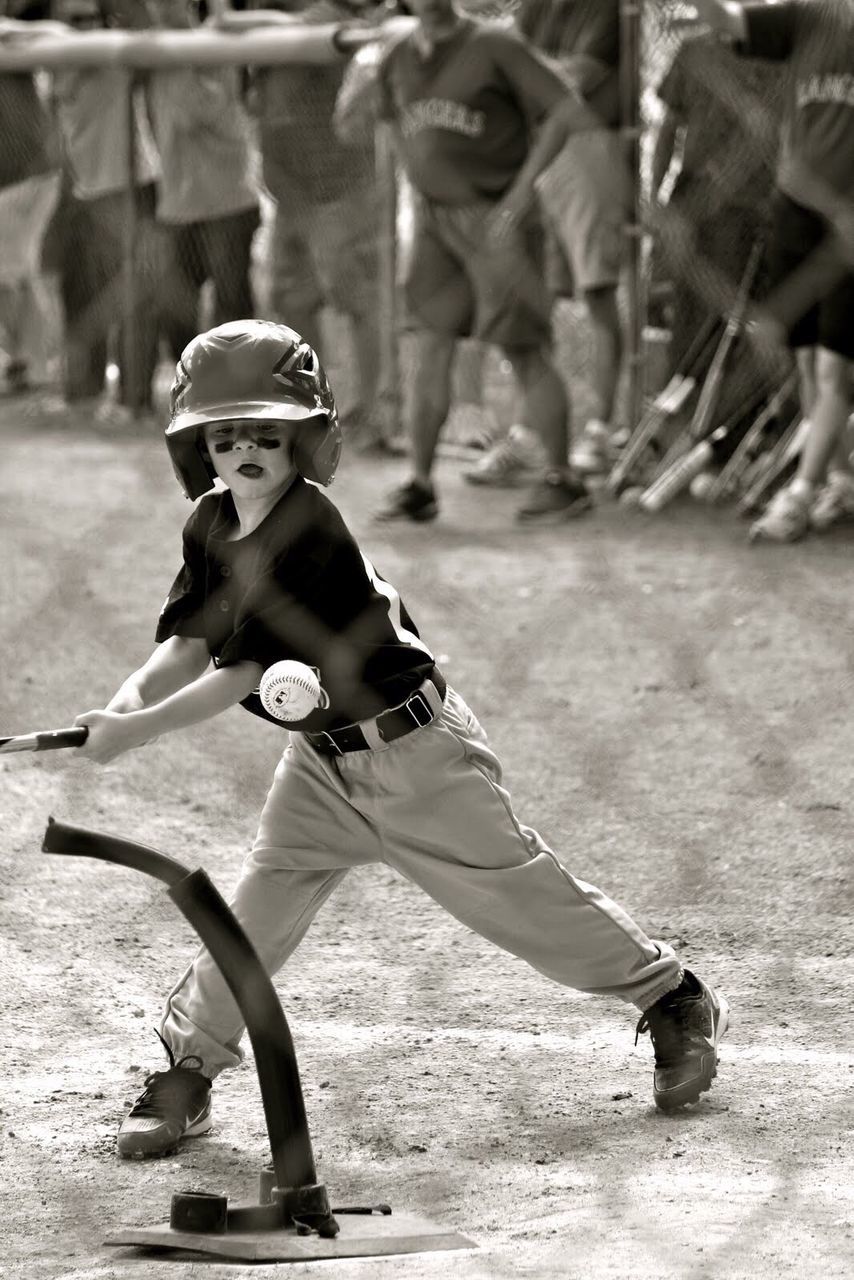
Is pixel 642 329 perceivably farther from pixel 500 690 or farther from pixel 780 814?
pixel 780 814

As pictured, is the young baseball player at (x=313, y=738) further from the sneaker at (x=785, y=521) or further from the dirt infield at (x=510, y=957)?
the sneaker at (x=785, y=521)

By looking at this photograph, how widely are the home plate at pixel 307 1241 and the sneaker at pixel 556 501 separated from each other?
397 cm

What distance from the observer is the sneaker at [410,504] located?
600 centimetres

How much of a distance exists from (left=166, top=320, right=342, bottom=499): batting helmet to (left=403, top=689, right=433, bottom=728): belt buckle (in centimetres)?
33

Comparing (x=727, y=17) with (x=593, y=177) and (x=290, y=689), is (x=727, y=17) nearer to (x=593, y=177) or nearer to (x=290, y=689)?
(x=593, y=177)

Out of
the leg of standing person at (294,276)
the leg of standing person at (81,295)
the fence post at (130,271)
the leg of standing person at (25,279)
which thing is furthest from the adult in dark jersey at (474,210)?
the leg of standing person at (25,279)

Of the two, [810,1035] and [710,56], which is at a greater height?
[710,56]

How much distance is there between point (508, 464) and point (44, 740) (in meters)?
4.78

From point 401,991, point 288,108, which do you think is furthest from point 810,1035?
point 288,108

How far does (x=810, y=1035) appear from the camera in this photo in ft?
9.51

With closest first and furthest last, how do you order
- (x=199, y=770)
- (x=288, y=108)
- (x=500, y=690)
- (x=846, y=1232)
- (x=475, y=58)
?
(x=846, y=1232) → (x=199, y=770) → (x=500, y=690) → (x=475, y=58) → (x=288, y=108)

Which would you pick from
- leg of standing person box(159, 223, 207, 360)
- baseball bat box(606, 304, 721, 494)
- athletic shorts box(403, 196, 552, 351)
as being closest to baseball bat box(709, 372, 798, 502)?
baseball bat box(606, 304, 721, 494)

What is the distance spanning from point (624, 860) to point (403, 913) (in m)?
0.46

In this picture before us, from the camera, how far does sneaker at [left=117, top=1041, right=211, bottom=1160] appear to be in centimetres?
255
